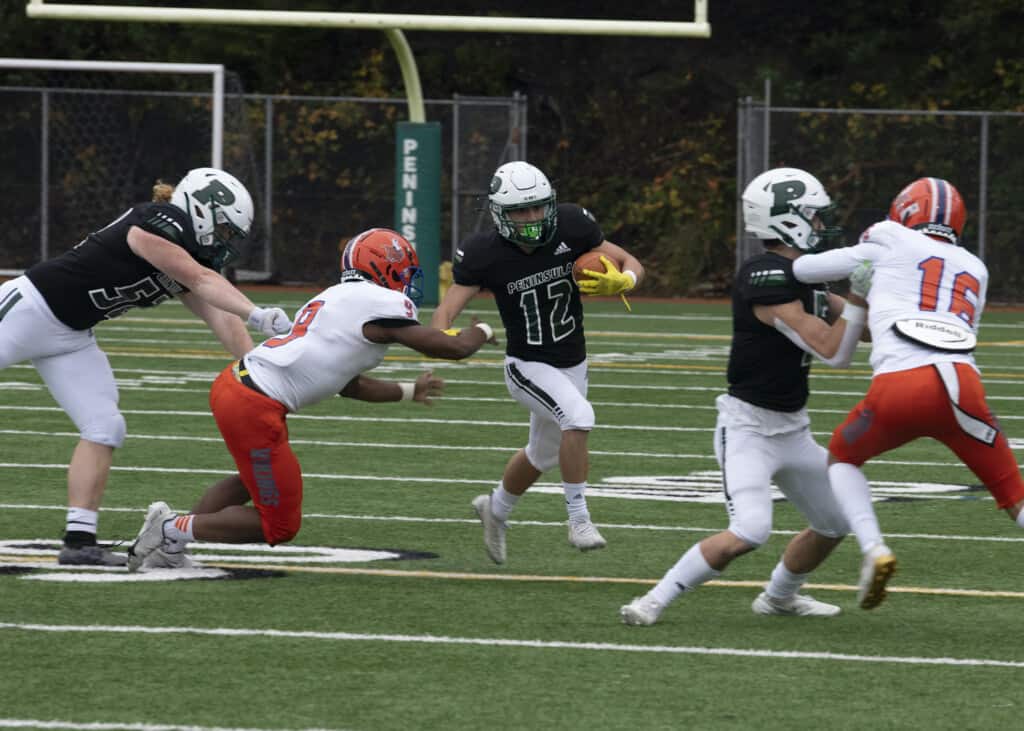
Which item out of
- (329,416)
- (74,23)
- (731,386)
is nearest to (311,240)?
(74,23)

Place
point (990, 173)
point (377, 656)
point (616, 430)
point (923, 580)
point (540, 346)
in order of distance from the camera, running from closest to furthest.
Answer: point (377, 656) → point (923, 580) → point (540, 346) → point (616, 430) → point (990, 173)

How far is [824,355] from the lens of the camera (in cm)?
666

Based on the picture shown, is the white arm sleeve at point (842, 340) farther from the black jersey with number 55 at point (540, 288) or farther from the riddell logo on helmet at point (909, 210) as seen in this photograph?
the black jersey with number 55 at point (540, 288)

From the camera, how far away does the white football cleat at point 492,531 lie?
324 inches

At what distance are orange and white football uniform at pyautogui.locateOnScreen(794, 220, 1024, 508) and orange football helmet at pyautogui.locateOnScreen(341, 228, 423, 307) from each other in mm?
1646

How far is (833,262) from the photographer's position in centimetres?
659

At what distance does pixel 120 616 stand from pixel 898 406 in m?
2.65

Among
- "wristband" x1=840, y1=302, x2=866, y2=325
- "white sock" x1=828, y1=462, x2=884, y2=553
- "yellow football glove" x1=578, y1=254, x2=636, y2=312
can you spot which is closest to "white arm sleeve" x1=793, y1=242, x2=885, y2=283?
"wristband" x1=840, y1=302, x2=866, y2=325

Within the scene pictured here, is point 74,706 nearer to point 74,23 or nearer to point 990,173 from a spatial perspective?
point 990,173

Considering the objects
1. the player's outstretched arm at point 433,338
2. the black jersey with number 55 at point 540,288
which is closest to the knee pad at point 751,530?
the player's outstretched arm at point 433,338

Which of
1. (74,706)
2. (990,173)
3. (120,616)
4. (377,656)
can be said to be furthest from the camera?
(990,173)

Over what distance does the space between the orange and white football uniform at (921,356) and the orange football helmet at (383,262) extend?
5.40ft

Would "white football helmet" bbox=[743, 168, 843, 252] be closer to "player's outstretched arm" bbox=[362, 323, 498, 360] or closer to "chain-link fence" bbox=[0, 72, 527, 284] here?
"player's outstretched arm" bbox=[362, 323, 498, 360]

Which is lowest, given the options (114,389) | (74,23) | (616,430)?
(616,430)
